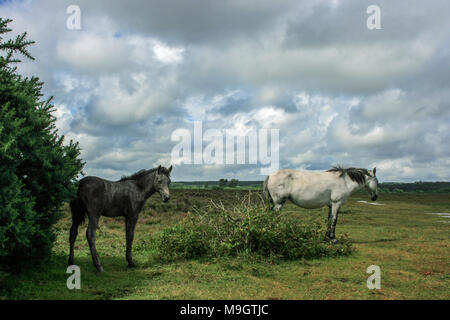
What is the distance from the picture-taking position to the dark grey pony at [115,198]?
29.5 feet

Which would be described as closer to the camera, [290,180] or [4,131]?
[4,131]

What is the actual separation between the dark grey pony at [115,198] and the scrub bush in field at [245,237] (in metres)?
1.74

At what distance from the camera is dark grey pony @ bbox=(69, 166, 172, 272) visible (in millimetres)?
8984

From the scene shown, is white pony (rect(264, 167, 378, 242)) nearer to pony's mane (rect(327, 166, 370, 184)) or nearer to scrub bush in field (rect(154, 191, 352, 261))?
pony's mane (rect(327, 166, 370, 184))

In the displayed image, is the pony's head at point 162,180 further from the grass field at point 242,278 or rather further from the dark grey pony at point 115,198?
the grass field at point 242,278

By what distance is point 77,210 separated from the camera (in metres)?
9.29

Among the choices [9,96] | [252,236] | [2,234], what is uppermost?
[9,96]

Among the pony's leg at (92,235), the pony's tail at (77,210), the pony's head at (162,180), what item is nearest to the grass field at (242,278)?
the pony's leg at (92,235)

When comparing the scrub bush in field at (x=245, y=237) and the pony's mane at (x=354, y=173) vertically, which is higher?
the pony's mane at (x=354, y=173)

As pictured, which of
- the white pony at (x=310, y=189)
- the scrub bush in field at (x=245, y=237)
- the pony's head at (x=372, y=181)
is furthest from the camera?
the pony's head at (x=372, y=181)
